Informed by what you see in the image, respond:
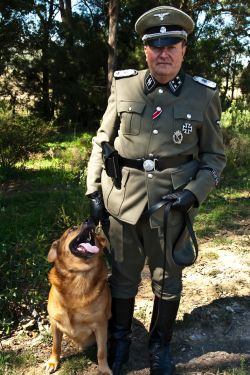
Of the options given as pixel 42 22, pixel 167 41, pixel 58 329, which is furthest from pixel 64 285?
pixel 42 22

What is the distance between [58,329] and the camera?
3021mm

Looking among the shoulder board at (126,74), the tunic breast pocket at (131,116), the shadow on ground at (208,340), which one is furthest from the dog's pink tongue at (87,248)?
the shoulder board at (126,74)

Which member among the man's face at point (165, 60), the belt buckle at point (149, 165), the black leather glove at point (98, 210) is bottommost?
the black leather glove at point (98, 210)

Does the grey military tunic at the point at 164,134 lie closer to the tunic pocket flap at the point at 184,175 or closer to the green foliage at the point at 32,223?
the tunic pocket flap at the point at 184,175

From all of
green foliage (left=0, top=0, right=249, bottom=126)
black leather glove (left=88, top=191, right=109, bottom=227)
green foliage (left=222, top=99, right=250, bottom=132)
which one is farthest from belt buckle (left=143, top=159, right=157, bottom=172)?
green foliage (left=0, top=0, right=249, bottom=126)

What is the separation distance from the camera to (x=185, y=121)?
8.57 ft

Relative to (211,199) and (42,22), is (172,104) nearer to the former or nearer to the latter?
(211,199)

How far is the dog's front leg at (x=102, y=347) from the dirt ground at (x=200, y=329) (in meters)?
0.12

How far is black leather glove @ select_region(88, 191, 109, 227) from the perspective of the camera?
9.48ft

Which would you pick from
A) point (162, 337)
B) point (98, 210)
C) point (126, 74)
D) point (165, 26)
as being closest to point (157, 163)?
point (98, 210)

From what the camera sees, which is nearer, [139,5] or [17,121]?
[17,121]

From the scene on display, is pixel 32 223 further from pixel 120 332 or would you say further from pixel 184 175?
pixel 184 175

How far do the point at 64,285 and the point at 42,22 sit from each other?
13266 millimetres

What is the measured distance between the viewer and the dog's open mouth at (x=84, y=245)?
274cm
